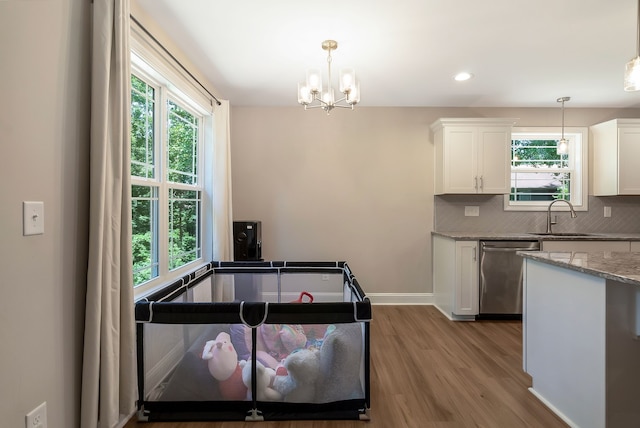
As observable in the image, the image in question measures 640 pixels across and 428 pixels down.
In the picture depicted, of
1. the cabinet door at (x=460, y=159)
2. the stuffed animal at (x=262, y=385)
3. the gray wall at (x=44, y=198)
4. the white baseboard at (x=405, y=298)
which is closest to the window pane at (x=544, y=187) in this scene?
the cabinet door at (x=460, y=159)

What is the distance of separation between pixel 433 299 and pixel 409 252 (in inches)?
25.3

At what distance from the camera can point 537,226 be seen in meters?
3.76

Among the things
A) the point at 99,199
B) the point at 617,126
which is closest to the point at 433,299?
the point at 617,126

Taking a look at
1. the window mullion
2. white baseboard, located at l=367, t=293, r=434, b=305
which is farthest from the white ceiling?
white baseboard, located at l=367, t=293, r=434, b=305

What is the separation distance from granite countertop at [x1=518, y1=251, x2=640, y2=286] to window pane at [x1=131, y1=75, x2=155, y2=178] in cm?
263

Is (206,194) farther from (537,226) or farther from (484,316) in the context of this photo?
(537,226)

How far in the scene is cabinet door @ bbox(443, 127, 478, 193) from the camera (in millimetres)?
3486

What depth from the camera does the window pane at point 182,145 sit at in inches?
103

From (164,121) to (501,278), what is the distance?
3497 millimetres

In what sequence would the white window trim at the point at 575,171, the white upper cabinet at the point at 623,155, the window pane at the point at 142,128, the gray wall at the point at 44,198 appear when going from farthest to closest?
the white window trim at the point at 575,171, the white upper cabinet at the point at 623,155, the window pane at the point at 142,128, the gray wall at the point at 44,198

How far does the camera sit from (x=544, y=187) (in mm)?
3871

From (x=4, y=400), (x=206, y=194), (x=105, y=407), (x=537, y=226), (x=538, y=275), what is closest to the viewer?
(x=4, y=400)

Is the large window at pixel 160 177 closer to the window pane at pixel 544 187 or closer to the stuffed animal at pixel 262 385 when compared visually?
the stuffed animal at pixel 262 385

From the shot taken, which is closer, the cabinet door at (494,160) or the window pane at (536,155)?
the cabinet door at (494,160)
